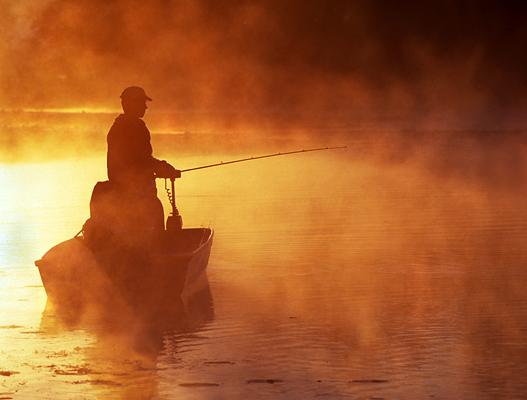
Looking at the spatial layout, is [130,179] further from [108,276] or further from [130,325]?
[130,325]

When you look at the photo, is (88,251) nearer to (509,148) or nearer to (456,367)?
(456,367)

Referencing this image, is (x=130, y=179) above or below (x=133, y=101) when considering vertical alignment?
below

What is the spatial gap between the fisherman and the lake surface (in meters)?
1.04

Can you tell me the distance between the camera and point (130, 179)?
32.0ft

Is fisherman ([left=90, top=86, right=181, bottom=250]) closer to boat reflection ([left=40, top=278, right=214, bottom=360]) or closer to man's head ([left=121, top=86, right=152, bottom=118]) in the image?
man's head ([left=121, top=86, right=152, bottom=118])

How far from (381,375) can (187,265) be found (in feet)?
11.3

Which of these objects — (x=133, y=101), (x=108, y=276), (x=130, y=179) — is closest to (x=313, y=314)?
(x=108, y=276)

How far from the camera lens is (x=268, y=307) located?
9.33m

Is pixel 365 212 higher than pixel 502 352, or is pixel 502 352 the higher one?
pixel 365 212

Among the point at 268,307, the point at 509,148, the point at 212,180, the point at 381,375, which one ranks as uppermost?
the point at 509,148

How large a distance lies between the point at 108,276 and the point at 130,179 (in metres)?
1.04

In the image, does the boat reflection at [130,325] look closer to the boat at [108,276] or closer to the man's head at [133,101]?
the boat at [108,276]

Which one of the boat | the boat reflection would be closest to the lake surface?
the boat reflection

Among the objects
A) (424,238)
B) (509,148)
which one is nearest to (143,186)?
(424,238)
